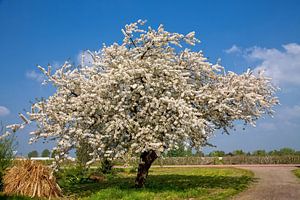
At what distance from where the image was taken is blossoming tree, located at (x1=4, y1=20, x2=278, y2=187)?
54.7 ft

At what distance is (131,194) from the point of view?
15.9m

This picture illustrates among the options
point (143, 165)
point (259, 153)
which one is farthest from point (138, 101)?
point (259, 153)

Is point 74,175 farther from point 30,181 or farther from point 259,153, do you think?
point 259,153

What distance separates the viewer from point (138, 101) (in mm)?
17578

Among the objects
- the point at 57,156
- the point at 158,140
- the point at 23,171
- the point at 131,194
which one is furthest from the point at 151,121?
the point at 23,171

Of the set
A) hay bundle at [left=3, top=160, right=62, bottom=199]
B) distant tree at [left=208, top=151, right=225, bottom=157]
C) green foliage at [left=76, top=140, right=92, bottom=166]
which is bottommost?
hay bundle at [left=3, top=160, right=62, bottom=199]

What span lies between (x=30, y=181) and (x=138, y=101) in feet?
19.6

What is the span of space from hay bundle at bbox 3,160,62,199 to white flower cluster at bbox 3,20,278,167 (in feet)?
3.68

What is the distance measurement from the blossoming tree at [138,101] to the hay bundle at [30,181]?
1.09 meters

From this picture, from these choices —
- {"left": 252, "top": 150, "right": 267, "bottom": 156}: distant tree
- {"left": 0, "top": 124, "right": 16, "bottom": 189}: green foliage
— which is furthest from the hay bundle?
{"left": 252, "top": 150, "right": 267, "bottom": 156}: distant tree

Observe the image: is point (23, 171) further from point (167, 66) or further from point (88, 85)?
point (167, 66)

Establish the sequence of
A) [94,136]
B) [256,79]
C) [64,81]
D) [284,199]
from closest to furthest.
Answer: [284,199]
[94,136]
[64,81]
[256,79]

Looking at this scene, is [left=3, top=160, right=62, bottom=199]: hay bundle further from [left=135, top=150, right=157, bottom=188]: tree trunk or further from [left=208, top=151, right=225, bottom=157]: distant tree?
[left=208, top=151, right=225, bottom=157]: distant tree

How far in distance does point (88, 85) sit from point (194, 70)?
544 cm
